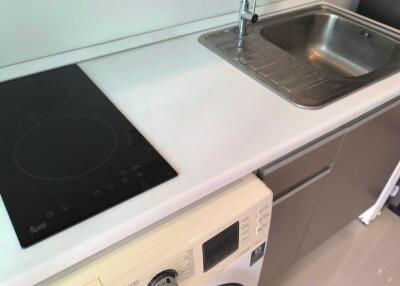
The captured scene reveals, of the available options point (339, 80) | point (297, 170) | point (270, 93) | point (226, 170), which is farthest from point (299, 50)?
point (226, 170)

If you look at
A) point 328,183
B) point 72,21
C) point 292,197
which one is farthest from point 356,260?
point 72,21

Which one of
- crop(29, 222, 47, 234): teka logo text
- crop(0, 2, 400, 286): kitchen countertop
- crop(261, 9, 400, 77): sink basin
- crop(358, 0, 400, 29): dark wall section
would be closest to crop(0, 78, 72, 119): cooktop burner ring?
crop(0, 2, 400, 286): kitchen countertop

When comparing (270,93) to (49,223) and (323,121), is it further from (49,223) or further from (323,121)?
(49,223)

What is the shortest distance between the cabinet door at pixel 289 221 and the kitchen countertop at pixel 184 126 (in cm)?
23

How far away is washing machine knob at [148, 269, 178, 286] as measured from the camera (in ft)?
2.13

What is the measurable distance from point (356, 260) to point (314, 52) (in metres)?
1.02

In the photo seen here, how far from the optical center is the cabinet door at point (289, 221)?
1.00 m

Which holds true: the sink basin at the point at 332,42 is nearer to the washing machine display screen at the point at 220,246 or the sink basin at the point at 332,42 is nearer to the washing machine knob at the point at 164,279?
the washing machine display screen at the point at 220,246

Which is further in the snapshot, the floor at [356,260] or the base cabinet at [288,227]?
the floor at [356,260]

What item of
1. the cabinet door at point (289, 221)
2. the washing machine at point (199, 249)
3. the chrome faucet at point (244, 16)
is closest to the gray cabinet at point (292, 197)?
the cabinet door at point (289, 221)

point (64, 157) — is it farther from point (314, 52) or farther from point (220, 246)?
point (314, 52)

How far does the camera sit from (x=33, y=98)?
3.09ft

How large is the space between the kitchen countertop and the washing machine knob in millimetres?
100

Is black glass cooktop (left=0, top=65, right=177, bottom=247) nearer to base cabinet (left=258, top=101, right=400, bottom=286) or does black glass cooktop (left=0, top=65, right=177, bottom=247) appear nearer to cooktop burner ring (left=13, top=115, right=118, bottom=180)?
cooktop burner ring (left=13, top=115, right=118, bottom=180)
